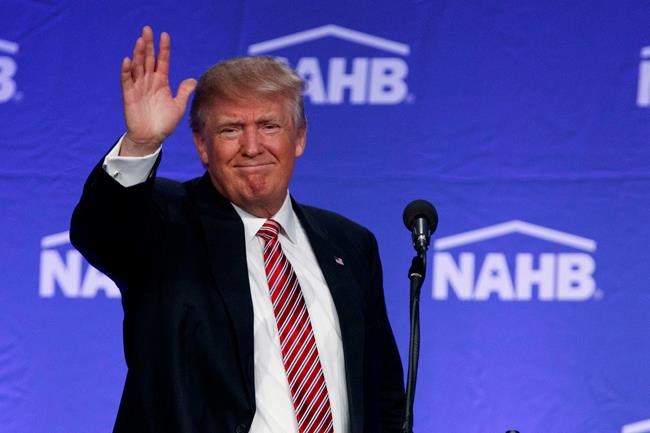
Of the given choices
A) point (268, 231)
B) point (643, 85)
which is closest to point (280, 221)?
point (268, 231)

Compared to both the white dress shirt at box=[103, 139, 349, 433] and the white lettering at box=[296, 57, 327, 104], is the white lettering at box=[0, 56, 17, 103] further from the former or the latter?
the white dress shirt at box=[103, 139, 349, 433]

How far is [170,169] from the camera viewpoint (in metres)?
3.44

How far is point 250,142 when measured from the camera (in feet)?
6.93

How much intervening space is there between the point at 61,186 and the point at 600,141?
1.73 m

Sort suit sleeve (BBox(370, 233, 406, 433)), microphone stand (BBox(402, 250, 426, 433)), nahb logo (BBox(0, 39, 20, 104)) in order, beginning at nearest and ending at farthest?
microphone stand (BBox(402, 250, 426, 433))
suit sleeve (BBox(370, 233, 406, 433))
nahb logo (BBox(0, 39, 20, 104))

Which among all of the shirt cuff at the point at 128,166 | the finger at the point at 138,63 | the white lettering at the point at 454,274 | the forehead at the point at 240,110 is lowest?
the white lettering at the point at 454,274

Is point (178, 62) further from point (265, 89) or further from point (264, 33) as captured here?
point (265, 89)

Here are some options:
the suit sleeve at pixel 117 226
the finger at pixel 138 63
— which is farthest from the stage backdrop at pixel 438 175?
the finger at pixel 138 63

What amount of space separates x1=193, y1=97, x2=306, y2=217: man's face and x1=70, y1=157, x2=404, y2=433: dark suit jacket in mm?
56

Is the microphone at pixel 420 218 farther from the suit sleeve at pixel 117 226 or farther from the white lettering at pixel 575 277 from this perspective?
the white lettering at pixel 575 277

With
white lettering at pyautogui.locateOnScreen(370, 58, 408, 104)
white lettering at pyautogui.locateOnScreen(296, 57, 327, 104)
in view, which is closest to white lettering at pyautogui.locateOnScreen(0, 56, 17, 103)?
white lettering at pyautogui.locateOnScreen(296, 57, 327, 104)

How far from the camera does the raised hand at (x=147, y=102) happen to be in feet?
6.14

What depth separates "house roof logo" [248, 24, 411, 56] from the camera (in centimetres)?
337

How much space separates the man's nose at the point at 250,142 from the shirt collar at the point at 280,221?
14 cm
